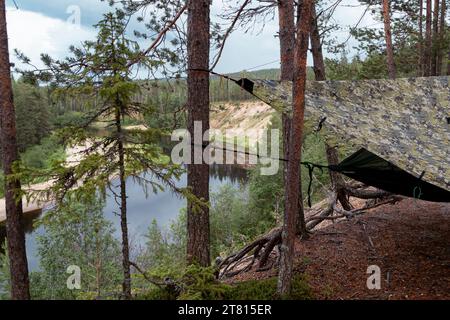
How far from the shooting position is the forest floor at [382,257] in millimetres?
3164

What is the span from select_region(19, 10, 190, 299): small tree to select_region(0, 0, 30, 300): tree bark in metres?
1.22

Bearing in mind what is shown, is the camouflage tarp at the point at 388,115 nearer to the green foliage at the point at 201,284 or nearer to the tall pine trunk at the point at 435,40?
the green foliage at the point at 201,284

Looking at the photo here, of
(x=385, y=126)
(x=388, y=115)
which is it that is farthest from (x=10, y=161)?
(x=388, y=115)

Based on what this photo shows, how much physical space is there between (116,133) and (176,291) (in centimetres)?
151

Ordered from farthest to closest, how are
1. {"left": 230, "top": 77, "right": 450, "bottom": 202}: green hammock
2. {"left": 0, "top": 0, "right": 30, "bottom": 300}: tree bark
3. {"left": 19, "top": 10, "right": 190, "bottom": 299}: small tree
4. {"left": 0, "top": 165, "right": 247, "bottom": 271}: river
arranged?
{"left": 0, "top": 165, "right": 247, "bottom": 271}: river
{"left": 0, "top": 0, "right": 30, "bottom": 300}: tree bark
{"left": 230, "top": 77, "right": 450, "bottom": 202}: green hammock
{"left": 19, "top": 10, "right": 190, "bottom": 299}: small tree

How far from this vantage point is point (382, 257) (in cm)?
374

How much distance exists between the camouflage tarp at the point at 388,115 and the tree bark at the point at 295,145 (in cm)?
27

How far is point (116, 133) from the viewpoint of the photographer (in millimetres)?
2766

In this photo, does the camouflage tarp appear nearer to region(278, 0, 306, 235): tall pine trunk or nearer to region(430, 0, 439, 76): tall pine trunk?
region(278, 0, 306, 235): tall pine trunk

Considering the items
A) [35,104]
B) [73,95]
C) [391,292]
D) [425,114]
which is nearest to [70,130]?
[73,95]

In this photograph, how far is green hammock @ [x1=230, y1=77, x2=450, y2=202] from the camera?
282 centimetres

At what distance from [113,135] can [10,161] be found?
156 cm

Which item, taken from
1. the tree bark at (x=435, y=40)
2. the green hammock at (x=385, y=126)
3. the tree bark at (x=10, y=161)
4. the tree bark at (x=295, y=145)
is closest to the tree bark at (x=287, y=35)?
the green hammock at (x=385, y=126)

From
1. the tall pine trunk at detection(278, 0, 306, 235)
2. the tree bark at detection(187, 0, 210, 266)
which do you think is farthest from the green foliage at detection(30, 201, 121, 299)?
the tall pine trunk at detection(278, 0, 306, 235)
